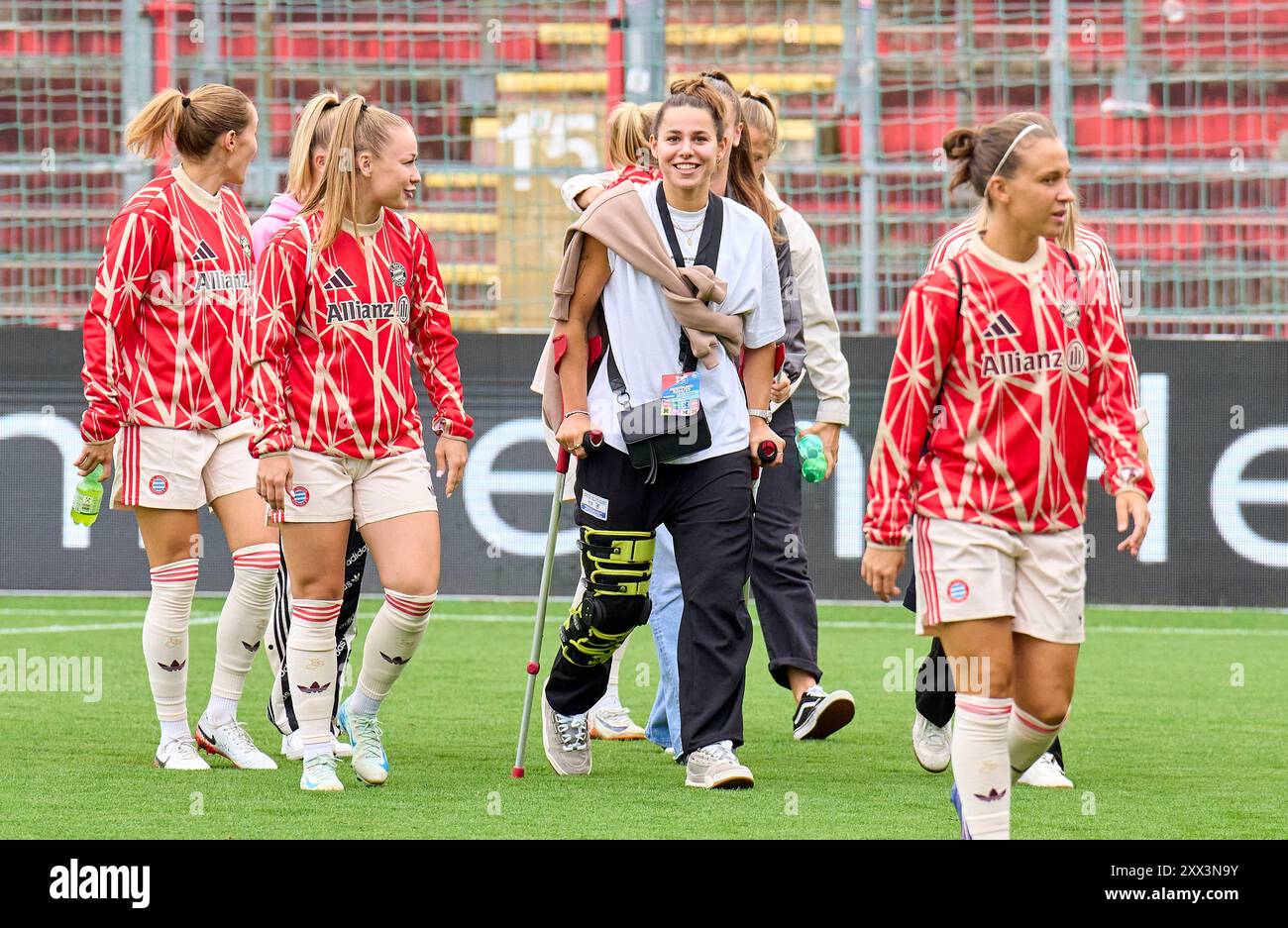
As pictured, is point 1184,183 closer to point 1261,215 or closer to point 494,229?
point 1261,215

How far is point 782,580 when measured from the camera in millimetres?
6461

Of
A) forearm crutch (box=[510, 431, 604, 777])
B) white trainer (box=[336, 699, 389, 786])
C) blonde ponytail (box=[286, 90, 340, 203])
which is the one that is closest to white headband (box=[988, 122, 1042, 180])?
forearm crutch (box=[510, 431, 604, 777])

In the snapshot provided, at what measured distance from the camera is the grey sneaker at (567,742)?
5793 mm

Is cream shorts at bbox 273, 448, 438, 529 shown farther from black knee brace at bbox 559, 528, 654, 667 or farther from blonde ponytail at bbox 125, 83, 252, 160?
blonde ponytail at bbox 125, 83, 252, 160

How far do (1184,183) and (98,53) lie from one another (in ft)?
21.8

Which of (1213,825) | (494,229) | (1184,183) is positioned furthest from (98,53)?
(1213,825)

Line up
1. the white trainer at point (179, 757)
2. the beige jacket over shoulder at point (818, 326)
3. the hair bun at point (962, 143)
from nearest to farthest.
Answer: the hair bun at point (962, 143) < the white trainer at point (179, 757) < the beige jacket over shoulder at point (818, 326)

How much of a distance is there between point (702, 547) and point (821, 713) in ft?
3.57

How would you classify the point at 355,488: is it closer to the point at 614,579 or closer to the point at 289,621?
the point at 614,579

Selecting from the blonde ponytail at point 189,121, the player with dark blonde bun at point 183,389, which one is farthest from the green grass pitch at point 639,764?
the blonde ponytail at point 189,121

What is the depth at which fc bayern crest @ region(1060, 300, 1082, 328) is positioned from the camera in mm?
4266

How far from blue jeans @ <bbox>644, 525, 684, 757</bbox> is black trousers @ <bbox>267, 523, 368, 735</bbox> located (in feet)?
3.12

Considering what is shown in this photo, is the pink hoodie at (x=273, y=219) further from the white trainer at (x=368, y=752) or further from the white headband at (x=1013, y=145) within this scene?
the white headband at (x=1013, y=145)

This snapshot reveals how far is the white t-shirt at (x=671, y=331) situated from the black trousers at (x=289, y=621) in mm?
1182
